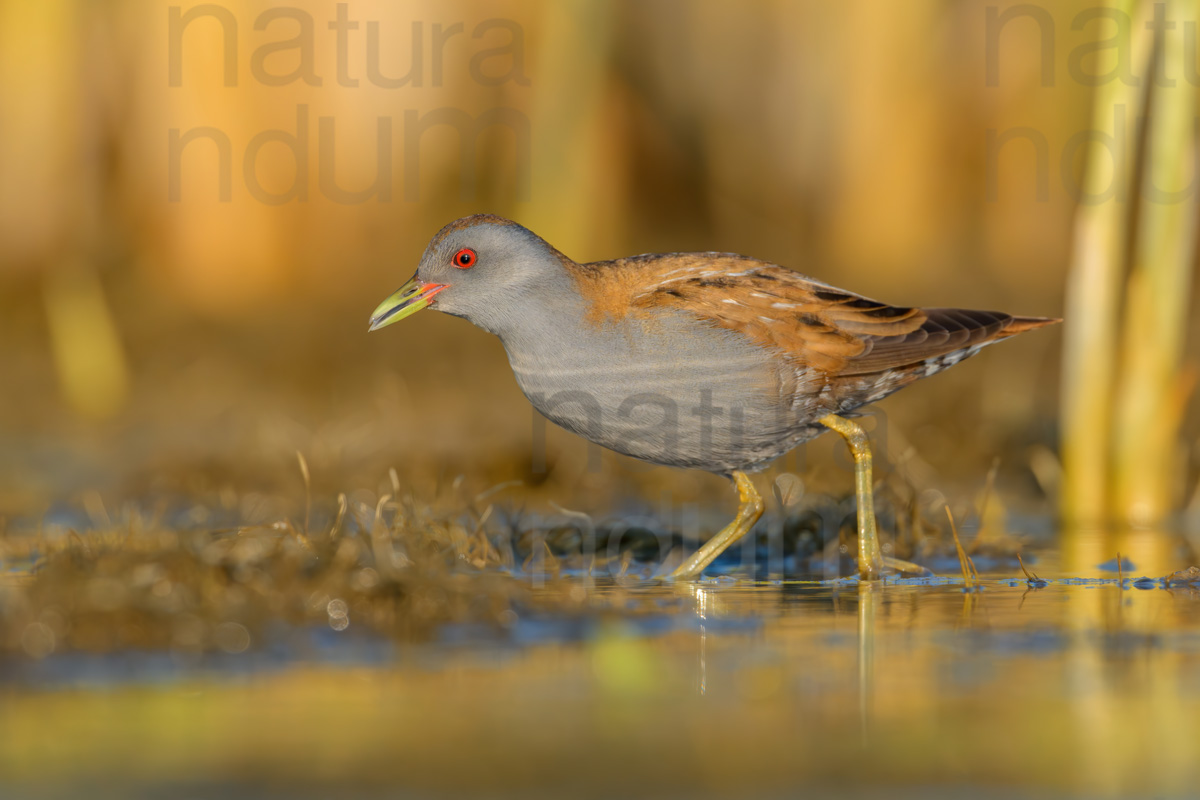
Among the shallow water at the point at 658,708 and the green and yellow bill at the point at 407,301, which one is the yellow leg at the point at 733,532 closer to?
the shallow water at the point at 658,708

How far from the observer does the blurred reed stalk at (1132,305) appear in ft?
19.8

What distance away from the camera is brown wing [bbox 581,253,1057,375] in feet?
18.1

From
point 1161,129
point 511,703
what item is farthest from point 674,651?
point 1161,129

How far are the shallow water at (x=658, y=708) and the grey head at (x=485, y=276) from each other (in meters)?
1.31

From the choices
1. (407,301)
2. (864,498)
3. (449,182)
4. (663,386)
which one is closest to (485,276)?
(407,301)

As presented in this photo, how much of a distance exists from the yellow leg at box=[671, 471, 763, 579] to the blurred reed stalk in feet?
4.85

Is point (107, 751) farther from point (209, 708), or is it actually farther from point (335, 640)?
point (335, 640)

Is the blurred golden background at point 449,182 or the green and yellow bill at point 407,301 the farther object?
the blurred golden background at point 449,182

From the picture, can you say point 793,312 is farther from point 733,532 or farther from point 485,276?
point 485,276

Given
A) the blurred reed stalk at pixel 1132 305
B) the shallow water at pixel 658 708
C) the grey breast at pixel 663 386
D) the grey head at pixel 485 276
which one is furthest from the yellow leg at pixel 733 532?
the blurred reed stalk at pixel 1132 305

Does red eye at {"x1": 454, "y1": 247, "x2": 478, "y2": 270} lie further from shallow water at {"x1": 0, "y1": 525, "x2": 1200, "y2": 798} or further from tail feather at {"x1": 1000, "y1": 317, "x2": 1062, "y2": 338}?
tail feather at {"x1": 1000, "y1": 317, "x2": 1062, "y2": 338}

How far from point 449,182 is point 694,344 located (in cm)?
670

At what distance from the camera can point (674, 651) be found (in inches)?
158

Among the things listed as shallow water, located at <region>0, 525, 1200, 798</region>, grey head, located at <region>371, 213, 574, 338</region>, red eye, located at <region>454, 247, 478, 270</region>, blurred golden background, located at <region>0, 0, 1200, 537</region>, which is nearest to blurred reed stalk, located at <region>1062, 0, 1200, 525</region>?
blurred golden background, located at <region>0, 0, 1200, 537</region>
